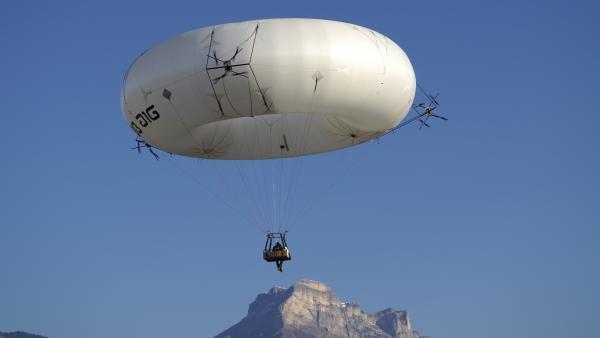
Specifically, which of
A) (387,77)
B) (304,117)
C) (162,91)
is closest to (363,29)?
(387,77)

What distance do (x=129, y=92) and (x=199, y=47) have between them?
971cm

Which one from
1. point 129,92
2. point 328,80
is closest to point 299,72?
point 328,80

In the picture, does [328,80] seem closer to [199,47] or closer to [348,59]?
[348,59]

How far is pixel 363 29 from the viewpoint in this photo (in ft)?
295

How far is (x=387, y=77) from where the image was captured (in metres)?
89.8

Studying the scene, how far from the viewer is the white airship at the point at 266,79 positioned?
276 ft

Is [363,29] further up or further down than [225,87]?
further up

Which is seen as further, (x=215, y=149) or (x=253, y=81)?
(x=215, y=149)

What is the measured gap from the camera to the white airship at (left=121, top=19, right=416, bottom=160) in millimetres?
84000

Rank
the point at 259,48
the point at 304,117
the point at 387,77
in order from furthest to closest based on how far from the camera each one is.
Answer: the point at 304,117, the point at 387,77, the point at 259,48

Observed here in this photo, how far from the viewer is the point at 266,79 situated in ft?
276

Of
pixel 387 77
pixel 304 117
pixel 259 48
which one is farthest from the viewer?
pixel 304 117

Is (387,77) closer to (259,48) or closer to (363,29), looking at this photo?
(363,29)

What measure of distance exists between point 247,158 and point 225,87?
1906cm
